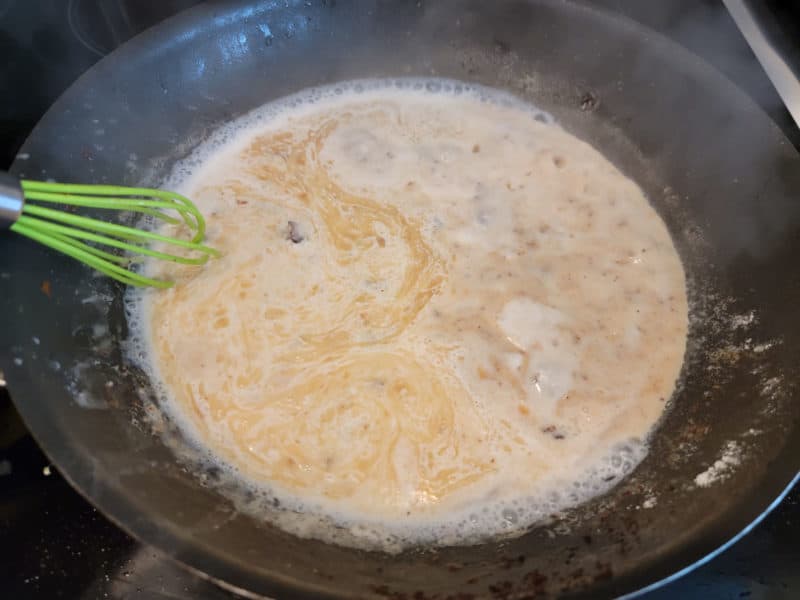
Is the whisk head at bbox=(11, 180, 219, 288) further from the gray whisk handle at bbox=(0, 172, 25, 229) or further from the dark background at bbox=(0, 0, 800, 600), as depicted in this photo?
the dark background at bbox=(0, 0, 800, 600)

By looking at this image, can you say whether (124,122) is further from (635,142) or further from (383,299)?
(635,142)

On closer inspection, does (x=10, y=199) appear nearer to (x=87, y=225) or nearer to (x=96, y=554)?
(x=87, y=225)

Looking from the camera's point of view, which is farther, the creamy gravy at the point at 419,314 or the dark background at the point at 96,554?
the creamy gravy at the point at 419,314

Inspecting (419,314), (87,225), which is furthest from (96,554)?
(419,314)

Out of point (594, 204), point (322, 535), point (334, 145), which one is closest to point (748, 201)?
point (594, 204)

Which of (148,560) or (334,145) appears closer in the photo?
(148,560)

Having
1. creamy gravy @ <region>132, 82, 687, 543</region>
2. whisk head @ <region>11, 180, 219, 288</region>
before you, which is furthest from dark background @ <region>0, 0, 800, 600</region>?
whisk head @ <region>11, 180, 219, 288</region>

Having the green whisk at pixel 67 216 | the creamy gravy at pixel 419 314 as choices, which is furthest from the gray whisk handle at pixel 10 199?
the creamy gravy at pixel 419 314

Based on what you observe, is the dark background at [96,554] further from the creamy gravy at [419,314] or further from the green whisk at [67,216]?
the green whisk at [67,216]
